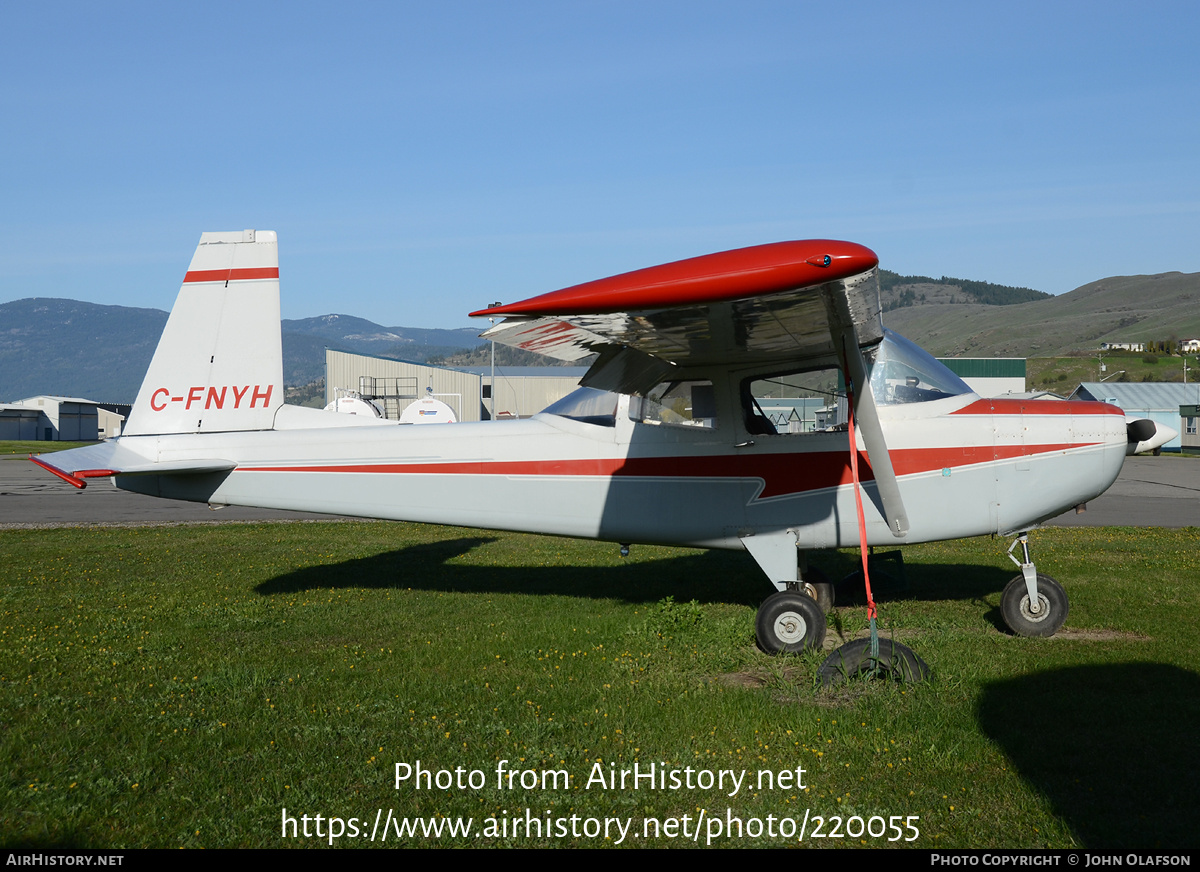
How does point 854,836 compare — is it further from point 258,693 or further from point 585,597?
point 585,597

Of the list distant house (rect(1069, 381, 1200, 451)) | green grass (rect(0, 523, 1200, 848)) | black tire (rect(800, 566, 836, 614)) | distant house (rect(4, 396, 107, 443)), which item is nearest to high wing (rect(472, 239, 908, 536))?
black tire (rect(800, 566, 836, 614))

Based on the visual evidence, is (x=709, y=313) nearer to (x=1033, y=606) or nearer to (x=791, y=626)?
(x=791, y=626)

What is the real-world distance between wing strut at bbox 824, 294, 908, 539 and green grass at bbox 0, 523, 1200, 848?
100 centimetres

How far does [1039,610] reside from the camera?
22.0 feet

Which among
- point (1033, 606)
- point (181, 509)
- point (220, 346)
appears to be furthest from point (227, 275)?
point (181, 509)

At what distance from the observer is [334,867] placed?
10.9 feet

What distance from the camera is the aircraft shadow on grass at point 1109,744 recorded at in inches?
139

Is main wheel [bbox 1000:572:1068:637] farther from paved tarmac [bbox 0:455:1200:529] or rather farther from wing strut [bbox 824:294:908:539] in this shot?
paved tarmac [bbox 0:455:1200:529]

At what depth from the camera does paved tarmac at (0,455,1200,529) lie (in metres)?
15.5

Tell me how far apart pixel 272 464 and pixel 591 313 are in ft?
14.7

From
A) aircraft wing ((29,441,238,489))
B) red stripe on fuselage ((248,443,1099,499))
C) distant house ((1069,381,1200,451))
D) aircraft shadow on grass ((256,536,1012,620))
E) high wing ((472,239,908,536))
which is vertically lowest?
distant house ((1069,381,1200,451))

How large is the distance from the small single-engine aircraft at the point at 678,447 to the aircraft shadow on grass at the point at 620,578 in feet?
4.58

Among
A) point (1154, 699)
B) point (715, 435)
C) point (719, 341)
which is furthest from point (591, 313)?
point (1154, 699)

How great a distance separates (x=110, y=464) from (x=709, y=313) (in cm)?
490
